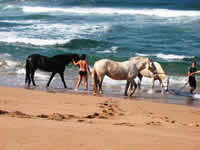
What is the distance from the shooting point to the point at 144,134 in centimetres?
580

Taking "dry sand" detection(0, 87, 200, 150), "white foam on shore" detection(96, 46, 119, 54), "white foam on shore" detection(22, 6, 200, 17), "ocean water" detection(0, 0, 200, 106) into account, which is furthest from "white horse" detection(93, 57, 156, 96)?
"white foam on shore" detection(22, 6, 200, 17)

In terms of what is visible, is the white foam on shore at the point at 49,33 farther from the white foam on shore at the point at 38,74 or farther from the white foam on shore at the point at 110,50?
the white foam on shore at the point at 38,74

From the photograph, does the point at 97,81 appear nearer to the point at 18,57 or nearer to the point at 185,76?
the point at 185,76

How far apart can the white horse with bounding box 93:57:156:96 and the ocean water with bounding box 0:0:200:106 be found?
843mm

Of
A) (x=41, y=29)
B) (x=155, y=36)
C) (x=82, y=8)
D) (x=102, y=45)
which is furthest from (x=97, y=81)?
(x=82, y=8)

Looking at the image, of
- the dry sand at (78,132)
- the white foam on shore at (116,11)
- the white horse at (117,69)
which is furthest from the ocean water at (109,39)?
the dry sand at (78,132)

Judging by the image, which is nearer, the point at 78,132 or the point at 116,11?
the point at 78,132

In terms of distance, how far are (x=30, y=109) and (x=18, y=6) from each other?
50198 mm

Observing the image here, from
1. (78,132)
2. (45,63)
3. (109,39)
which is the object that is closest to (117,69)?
(45,63)

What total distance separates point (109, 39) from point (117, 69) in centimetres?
1633

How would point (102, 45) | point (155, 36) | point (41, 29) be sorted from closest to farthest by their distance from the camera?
point (102, 45), point (155, 36), point (41, 29)

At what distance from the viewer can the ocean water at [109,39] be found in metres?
18.1

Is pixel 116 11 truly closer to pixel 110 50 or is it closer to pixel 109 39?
pixel 109 39

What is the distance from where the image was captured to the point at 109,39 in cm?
2936
